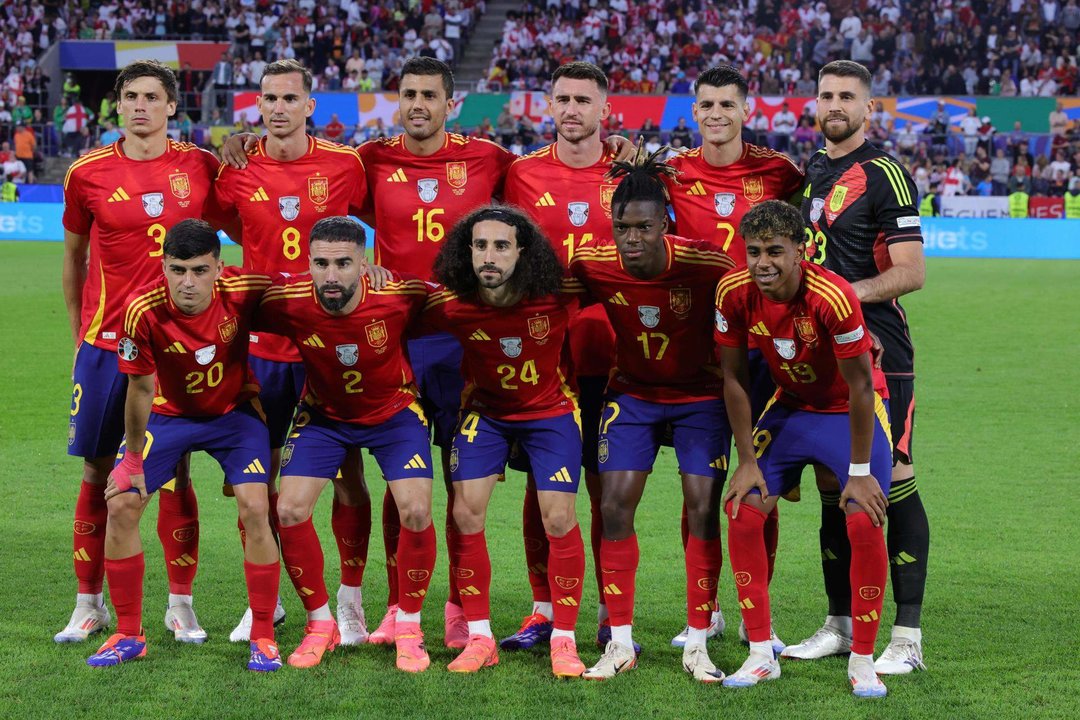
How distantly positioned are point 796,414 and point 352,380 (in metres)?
1.90

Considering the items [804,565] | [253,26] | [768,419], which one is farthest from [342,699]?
[253,26]

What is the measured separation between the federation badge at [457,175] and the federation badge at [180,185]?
1.23 meters

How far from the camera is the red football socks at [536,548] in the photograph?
18.9 ft

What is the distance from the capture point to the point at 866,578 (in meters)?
4.89

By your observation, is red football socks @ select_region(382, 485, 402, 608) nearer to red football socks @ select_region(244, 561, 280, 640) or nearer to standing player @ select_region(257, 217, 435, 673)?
standing player @ select_region(257, 217, 435, 673)

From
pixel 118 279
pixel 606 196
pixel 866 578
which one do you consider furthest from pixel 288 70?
pixel 866 578

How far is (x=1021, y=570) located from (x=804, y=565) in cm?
111

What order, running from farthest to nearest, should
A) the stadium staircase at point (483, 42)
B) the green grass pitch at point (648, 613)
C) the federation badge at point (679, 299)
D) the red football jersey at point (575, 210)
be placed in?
the stadium staircase at point (483, 42), the red football jersey at point (575, 210), the federation badge at point (679, 299), the green grass pitch at point (648, 613)

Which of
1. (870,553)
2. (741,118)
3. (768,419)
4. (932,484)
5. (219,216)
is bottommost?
(932,484)

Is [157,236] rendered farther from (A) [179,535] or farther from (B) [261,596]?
(B) [261,596]

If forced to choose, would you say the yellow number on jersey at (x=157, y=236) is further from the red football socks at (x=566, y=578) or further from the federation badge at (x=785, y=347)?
the federation badge at (x=785, y=347)

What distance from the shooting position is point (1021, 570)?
647 centimetres

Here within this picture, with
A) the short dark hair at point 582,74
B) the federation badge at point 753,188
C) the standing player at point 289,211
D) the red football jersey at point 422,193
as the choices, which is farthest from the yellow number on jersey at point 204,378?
the federation badge at point 753,188

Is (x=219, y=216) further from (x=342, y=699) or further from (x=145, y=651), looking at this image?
(x=342, y=699)
